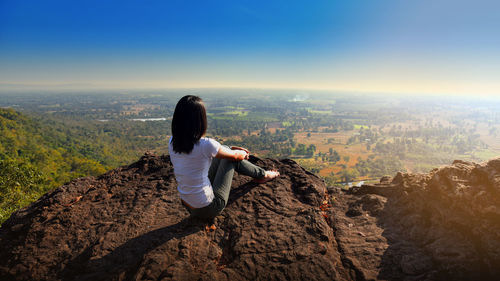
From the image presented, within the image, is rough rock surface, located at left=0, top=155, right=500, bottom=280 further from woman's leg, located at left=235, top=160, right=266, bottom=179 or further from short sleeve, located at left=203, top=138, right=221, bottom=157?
short sleeve, located at left=203, top=138, right=221, bottom=157

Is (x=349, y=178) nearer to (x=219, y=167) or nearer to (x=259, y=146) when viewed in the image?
(x=259, y=146)

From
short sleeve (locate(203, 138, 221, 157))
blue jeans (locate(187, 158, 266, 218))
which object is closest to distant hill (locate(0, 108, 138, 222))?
blue jeans (locate(187, 158, 266, 218))

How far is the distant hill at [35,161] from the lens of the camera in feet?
36.2

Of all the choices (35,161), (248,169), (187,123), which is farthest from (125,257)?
(35,161)

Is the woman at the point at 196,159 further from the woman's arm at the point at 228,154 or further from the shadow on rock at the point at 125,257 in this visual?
the shadow on rock at the point at 125,257

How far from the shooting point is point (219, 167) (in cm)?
280

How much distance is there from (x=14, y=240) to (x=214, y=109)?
444ft

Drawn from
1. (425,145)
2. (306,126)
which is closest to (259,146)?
(306,126)

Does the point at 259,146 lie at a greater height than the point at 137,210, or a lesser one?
lesser

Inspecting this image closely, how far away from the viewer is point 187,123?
2.16 meters

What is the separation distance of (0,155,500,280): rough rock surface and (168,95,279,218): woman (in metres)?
0.43

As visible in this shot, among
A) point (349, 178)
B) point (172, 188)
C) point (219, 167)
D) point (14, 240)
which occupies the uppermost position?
point (219, 167)

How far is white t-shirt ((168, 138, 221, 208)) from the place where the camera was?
2.26 meters

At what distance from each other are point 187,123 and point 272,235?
5.60 feet
